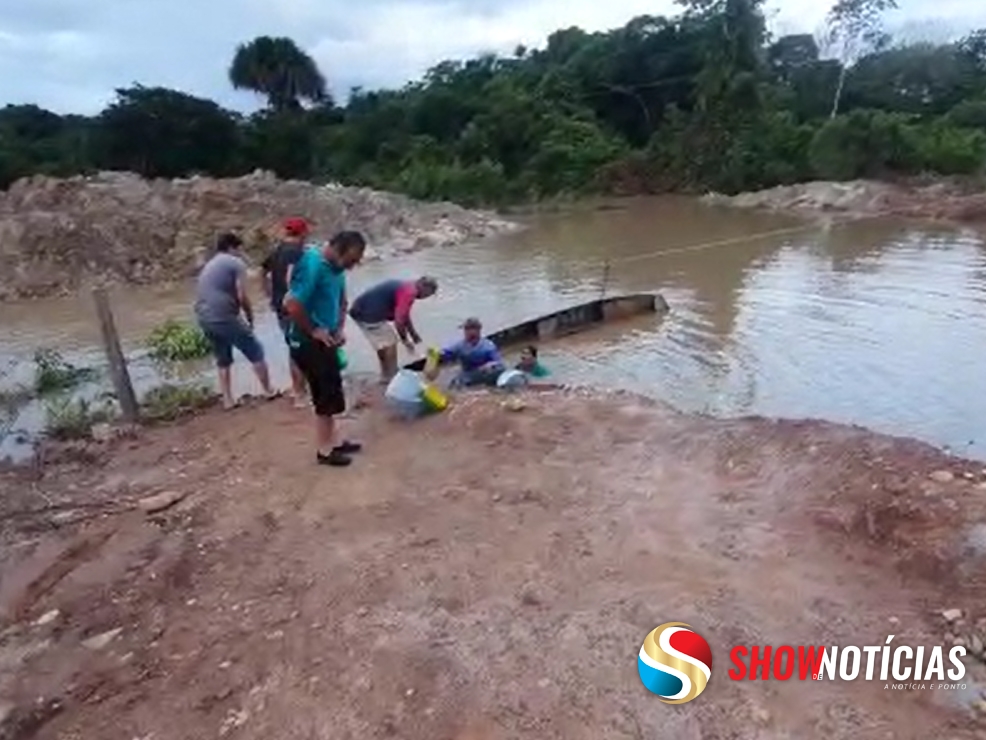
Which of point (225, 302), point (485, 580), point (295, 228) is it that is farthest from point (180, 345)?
point (485, 580)

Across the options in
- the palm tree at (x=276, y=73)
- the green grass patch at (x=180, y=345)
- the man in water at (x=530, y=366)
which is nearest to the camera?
the man in water at (x=530, y=366)

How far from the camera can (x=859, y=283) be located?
15.4 meters

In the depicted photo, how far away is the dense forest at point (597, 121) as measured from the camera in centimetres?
3628

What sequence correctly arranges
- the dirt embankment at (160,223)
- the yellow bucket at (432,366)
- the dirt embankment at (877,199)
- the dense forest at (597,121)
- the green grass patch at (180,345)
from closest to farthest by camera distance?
the yellow bucket at (432,366), the green grass patch at (180,345), the dirt embankment at (160,223), the dirt embankment at (877,199), the dense forest at (597,121)

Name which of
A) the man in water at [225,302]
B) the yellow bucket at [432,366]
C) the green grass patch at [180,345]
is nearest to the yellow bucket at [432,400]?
the yellow bucket at [432,366]

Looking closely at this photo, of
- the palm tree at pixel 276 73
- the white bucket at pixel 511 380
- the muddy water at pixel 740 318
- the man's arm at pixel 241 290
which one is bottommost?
the muddy water at pixel 740 318

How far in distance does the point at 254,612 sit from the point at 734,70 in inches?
1453

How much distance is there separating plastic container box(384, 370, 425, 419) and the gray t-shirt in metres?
1.56

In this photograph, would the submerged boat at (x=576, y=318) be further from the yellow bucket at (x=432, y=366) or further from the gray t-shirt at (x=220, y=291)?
the gray t-shirt at (x=220, y=291)

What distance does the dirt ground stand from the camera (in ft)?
11.5

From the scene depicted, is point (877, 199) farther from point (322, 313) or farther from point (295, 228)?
point (322, 313)

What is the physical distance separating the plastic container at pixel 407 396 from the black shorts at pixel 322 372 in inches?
43.7

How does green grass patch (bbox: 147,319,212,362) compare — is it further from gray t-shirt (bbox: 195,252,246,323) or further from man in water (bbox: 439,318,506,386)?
man in water (bbox: 439,318,506,386)

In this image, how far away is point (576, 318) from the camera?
12.0m
